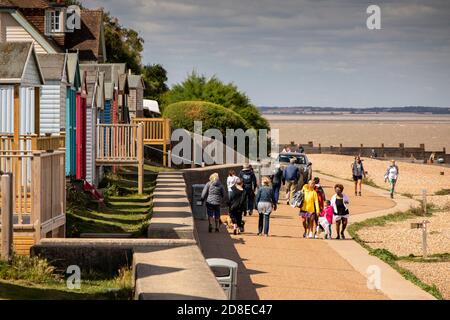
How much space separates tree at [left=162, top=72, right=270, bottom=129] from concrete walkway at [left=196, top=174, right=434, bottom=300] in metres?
30.5

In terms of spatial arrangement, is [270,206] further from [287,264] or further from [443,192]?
[443,192]

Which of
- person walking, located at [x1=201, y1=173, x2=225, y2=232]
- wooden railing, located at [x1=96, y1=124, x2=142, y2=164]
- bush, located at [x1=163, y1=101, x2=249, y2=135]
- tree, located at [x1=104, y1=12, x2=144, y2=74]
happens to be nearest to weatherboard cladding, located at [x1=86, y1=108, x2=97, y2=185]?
wooden railing, located at [x1=96, y1=124, x2=142, y2=164]

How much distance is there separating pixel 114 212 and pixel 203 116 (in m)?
29.3

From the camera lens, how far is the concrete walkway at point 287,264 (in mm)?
18094

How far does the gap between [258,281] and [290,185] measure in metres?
19.5

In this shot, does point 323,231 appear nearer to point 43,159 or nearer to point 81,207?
point 81,207

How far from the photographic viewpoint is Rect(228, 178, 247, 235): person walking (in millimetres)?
27391

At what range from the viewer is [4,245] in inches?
597

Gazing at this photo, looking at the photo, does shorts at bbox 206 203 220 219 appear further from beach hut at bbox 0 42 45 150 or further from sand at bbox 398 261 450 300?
beach hut at bbox 0 42 45 150

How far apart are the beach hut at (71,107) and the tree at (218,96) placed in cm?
3454

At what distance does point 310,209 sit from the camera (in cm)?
2731

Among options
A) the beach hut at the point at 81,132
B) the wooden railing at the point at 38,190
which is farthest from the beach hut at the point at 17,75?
the beach hut at the point at 81,132

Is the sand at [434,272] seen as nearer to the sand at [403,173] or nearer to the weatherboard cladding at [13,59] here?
the weatherboard cladding at [13,59]

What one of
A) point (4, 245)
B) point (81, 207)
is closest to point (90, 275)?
point (4, 245)
